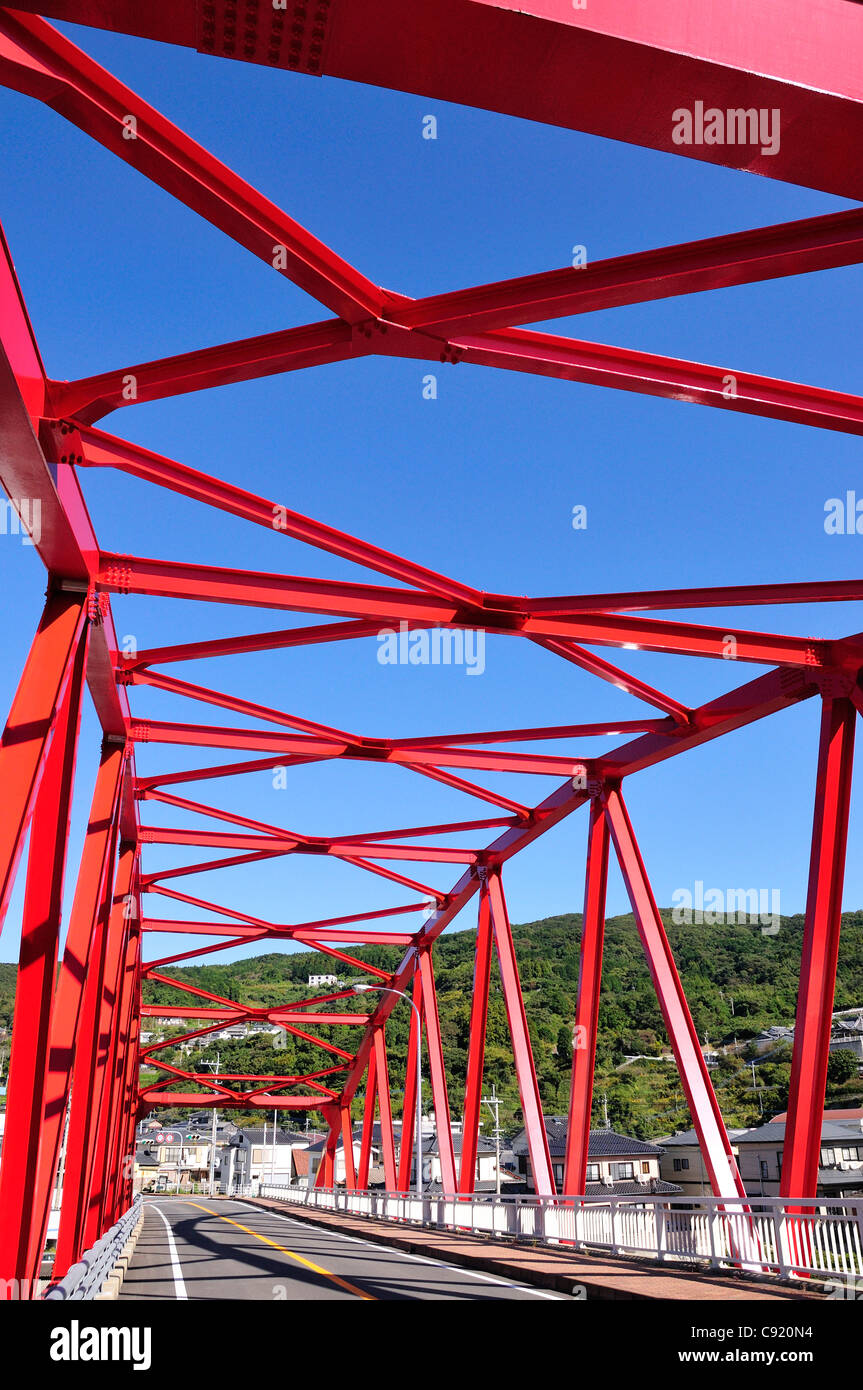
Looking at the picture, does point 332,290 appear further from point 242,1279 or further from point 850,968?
point 850,968

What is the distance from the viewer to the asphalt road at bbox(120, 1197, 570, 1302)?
44.9 feet

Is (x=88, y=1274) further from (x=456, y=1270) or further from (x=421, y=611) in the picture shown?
(x=456, y=1270)

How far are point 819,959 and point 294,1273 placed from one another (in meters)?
10.2

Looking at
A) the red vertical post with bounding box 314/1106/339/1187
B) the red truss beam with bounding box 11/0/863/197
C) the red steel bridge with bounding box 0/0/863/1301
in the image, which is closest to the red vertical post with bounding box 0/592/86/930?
the red steel bridge with bounding box 0/0/863/1301

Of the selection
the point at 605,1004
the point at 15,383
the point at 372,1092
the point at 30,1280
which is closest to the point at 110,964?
Result: the point at 30,1280

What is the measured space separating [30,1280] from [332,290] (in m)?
8.86

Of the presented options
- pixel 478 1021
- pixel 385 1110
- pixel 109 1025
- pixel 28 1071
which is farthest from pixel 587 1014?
pixel 385 1110

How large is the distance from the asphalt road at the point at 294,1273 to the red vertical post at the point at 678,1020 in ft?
11.5

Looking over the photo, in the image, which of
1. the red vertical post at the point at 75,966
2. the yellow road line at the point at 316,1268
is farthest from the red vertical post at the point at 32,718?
the yellow road line at the point at 316,1268

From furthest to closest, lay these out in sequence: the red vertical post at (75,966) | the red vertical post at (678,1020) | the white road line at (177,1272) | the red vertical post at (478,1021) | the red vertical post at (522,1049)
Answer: the red vertical post at (478,1021), the red vertical post at (522,1049), the red vertical post at (678,1020), the white road line at (177,1272), the red vertical post at (75,966)

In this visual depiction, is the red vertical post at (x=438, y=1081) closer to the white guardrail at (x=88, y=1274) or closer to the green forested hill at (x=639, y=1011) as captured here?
the white guardrail at (x=88, y=1274)

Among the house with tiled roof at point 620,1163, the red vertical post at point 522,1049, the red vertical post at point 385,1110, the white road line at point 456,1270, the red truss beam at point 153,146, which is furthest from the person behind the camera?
the house with tiled roof at point 620,1163

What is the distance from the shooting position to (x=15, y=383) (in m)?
8.10

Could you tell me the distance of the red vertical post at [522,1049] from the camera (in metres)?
22.5
